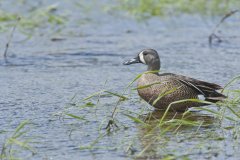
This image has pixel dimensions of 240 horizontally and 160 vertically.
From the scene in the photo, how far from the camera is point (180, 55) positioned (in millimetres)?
12188

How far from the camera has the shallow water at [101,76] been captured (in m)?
7.03

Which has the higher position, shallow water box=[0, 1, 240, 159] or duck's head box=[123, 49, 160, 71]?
duck's head box=[123, 49, 160, 71]

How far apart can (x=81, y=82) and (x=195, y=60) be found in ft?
7.36

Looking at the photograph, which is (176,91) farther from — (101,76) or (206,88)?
(101,76)

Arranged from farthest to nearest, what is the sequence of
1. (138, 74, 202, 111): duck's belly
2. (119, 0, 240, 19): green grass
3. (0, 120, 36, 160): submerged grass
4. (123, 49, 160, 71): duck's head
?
(119, 0, 240, 19): green grass
(123, 49, 160, 71): duck's head
(138, 74, 202, 111): duck's belly
(0, 120, 36, 160): submerged grass

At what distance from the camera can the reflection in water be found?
679 cm

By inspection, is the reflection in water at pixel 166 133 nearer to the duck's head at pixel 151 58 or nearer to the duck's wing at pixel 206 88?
the duck's wing at pixel 206 88

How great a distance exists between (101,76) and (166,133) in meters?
3.43

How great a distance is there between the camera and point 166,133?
7.46m

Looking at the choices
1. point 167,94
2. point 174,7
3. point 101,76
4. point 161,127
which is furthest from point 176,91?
point 174,7

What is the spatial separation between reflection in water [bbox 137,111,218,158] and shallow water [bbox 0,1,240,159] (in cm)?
2

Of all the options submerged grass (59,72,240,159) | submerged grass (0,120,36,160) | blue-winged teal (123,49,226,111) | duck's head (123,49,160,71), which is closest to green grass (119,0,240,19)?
duck's head (123,49,160,71)

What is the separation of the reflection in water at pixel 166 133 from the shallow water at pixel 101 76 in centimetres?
2

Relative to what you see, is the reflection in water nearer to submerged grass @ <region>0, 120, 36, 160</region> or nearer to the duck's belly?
the duck's belly
